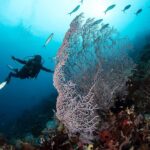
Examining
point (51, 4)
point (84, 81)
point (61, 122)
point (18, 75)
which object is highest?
point (51, 4)

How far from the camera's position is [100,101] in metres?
5.91

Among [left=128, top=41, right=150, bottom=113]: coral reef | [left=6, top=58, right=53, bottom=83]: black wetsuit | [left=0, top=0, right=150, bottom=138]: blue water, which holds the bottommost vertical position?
[left=128, top=41, right=150, bottom=113]: coral reef

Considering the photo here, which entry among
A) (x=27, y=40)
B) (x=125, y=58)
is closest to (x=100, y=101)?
(x=125, y=58)

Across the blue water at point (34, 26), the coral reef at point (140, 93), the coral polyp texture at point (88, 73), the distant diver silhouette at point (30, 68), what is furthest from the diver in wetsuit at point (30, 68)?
the blue water at point (34, 26)

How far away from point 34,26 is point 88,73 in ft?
294

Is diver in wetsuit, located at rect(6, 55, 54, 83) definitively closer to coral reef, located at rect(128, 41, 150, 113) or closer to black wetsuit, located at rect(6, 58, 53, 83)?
black wetsuit, located at rect(6, 58, 53, 83)

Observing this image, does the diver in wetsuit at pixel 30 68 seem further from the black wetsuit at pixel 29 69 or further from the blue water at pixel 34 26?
the blue water at pixel 34 26

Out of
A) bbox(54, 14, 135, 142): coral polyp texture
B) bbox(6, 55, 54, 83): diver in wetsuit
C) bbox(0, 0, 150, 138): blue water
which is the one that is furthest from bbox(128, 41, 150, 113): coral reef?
bbox(0, 0, 150, 138): blue water

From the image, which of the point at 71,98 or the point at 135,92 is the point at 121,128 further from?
the point at 135,92

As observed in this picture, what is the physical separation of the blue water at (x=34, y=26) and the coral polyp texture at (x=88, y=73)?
203ft

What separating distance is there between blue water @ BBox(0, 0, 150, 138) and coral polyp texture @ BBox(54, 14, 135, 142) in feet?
203

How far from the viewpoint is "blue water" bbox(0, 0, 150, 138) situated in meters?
75.6

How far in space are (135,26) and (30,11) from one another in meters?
38.6

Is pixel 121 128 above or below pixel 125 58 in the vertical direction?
below
